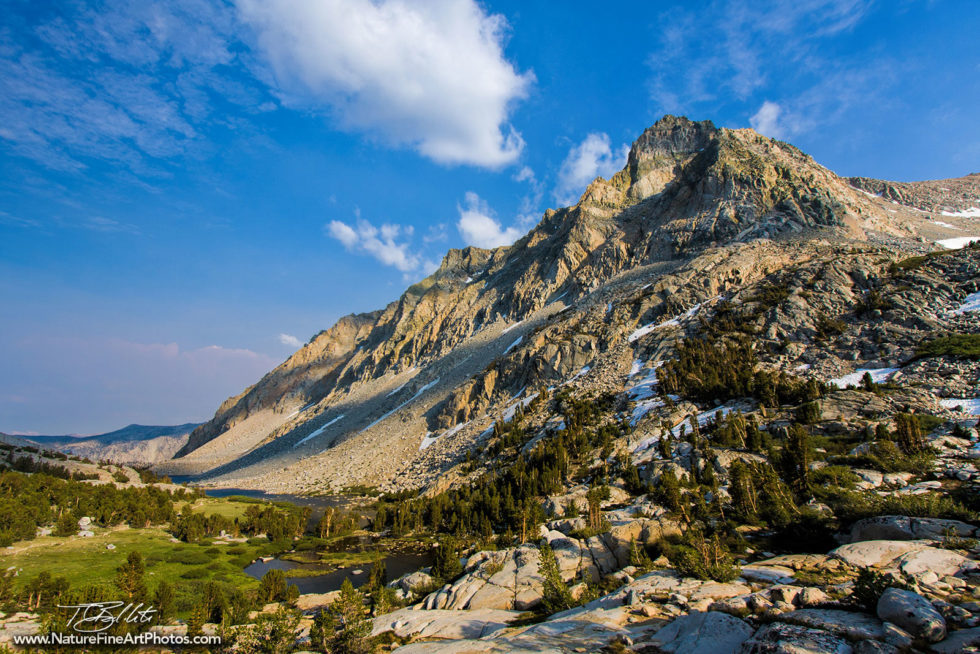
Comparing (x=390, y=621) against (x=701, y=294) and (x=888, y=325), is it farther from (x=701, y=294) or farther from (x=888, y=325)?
(x=701, y=294)

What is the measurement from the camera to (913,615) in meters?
8.37

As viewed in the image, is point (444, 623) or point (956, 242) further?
point (956, 242)

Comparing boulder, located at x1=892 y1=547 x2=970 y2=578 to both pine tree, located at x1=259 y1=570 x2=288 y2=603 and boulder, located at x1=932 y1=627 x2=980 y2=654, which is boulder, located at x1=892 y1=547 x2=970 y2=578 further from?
pine tree, located at x1=259 y1=570 x2=288 y2=603

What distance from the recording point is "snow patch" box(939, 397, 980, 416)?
99.5 ft

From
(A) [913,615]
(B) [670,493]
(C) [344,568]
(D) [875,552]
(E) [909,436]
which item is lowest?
(C) [344,568]

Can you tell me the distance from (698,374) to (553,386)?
24995 millimetres

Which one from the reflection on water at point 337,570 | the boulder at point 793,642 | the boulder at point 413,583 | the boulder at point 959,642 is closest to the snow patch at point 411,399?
the reflection on water at point 337,570

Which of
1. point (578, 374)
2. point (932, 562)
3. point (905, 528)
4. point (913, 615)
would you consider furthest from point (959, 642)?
point (578, 374)

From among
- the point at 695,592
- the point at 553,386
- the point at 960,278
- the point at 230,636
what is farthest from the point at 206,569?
the point at 960,278

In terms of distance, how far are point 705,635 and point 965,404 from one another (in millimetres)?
37857

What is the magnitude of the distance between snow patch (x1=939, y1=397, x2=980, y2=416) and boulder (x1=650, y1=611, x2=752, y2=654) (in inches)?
1374

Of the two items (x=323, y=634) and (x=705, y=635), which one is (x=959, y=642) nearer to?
(x=705, y=635)

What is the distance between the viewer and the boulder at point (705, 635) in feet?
31.7

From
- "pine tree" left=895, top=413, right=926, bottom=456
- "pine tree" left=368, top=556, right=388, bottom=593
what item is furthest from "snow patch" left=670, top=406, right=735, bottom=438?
"pine tree" left=368, top=556, right=388, bottom=593
